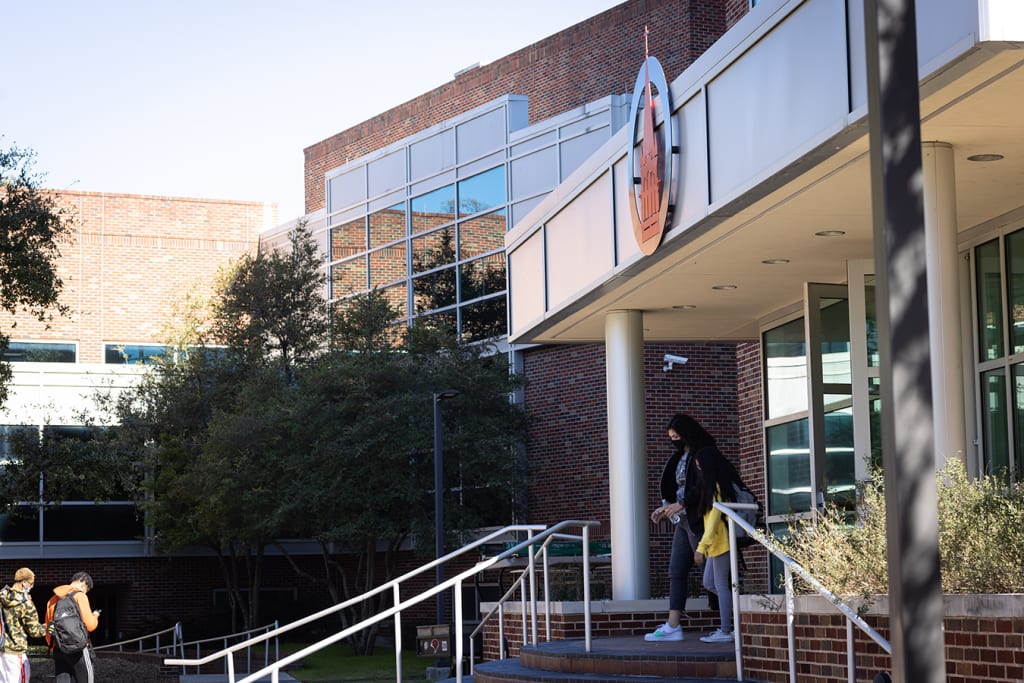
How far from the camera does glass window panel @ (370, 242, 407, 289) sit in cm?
3734

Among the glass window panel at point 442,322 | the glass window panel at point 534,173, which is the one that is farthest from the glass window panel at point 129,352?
the glass window panel at point 534,173

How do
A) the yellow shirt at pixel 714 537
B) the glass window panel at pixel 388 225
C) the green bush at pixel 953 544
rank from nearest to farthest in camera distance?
the green bush at pixel 953 544 → the yellow shirt at pixel 714 537 → the glass window panel at pixel 388 225

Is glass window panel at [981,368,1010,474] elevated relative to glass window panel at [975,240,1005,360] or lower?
lower

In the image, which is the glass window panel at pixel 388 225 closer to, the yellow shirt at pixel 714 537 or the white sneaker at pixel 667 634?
the white sneaker at pixel 667 634

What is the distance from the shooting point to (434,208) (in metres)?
36.3

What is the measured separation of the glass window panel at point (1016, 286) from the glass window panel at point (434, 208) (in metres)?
25.0

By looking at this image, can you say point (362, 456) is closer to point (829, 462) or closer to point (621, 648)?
point (829, 462)

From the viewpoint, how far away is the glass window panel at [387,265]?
3734 centimetres

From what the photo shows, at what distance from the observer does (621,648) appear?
10.5m

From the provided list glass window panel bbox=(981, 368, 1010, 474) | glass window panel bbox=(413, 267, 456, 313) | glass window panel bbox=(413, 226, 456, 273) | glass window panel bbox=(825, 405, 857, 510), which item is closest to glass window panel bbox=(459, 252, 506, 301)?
glass window panel bbox=(413, 267, 456, 313)

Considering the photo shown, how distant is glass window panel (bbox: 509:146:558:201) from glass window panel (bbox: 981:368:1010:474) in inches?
798

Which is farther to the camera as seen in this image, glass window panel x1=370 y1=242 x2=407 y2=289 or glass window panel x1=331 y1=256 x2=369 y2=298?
glass window panel x1=331 y1=256 x2=369 y2=298

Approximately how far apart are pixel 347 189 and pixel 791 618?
3336 cm

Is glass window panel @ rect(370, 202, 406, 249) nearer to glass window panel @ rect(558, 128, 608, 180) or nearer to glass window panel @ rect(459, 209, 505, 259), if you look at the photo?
glass window panel @ rect(459, 209, 505, 259)
